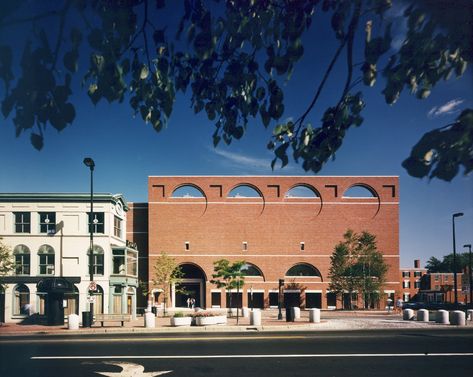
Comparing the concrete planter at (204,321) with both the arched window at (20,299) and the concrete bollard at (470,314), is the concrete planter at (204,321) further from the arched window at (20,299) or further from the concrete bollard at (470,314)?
the concrete bollard at (470,314)

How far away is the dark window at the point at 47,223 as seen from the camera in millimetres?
39719

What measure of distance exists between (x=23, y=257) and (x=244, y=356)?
95.5ft

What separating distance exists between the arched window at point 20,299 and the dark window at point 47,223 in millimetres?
4444

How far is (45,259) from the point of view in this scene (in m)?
39.8

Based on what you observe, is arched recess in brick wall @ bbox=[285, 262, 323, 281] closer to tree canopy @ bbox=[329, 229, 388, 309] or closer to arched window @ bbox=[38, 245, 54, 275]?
tree canopy @ bbox=[329, 229, 388, 309]

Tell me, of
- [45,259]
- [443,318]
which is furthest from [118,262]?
[443,318]

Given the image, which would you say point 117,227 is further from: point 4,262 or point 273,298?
point 273,298

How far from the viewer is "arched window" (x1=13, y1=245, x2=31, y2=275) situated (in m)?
39.0

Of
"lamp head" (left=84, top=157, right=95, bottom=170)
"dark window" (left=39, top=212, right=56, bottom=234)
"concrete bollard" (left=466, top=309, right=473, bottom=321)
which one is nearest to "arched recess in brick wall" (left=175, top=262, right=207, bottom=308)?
"dark window" (left=39, top=212, right=56, bottom=234)

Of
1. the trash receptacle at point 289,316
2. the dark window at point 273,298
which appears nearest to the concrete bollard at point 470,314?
the trash receptacle at point 289,316

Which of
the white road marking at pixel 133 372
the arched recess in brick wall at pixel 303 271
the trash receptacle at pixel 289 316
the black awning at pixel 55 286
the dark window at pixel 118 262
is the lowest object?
the trash receptacle at pixel 289 316

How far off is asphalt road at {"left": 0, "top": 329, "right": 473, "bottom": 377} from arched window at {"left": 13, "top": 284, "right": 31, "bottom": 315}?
59.8 feet

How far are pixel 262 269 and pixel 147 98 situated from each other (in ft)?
178

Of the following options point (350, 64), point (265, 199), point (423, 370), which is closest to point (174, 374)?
point (423, 370)
